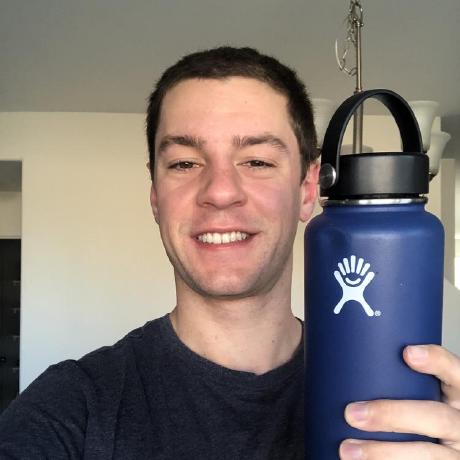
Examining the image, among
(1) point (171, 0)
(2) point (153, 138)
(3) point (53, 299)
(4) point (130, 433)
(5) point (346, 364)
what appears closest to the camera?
(5) point (346, 364)

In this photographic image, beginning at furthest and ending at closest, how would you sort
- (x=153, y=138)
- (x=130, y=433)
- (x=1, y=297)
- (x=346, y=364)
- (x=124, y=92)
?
(x=1, y=297) → (x=124, y=92) → (x=153, y=138) → (x=130, y=433) → (x=346, y=364)

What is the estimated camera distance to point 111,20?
183 centimetres

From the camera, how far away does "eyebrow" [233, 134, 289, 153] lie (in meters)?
0.73

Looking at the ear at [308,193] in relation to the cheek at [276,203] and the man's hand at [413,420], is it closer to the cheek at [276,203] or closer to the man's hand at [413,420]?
the cheek at [276,203]

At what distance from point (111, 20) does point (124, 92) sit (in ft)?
2.65

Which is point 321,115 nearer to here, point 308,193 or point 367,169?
point 308,193

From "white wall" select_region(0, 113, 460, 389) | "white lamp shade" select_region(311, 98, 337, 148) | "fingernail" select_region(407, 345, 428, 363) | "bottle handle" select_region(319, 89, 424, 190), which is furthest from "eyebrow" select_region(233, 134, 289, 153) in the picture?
"white wall" select_region(0, 113, 460, 389)

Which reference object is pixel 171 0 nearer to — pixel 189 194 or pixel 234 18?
pixel 234 18

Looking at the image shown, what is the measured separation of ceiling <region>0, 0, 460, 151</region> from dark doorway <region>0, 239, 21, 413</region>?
2.50 m

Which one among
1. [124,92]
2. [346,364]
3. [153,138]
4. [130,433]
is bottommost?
[130,433]

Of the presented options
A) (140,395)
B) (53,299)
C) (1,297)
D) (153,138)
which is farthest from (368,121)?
(1,297)

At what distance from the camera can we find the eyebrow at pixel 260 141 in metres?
0.73

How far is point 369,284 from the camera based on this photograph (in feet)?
1.40

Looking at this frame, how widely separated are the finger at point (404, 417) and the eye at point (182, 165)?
0.42 metres
